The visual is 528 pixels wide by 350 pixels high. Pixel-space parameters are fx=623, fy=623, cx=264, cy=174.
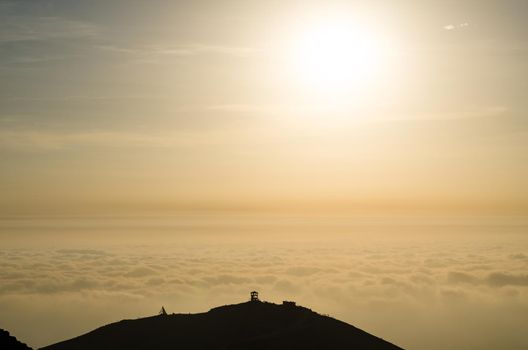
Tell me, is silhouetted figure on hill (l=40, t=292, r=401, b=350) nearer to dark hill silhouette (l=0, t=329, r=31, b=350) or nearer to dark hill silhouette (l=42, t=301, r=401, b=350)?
dark hill silhouette (l=42, t=301, r=401, b=350)

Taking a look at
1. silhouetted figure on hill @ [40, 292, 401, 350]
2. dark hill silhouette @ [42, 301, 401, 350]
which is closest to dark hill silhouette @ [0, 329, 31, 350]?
silhouetted figure on hill @ [40, 292, 401, 350]

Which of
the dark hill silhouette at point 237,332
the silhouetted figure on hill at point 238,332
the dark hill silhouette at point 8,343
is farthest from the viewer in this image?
the dark hill silhouette at point 237,332

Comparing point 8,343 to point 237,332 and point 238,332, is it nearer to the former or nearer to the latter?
point 237,332

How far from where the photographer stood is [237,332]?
117 meters

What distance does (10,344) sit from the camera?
10500 centimetres

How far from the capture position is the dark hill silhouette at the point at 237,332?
369 feet

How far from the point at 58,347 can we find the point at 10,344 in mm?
16496

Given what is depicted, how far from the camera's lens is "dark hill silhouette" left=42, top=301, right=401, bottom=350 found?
11250 centimetres

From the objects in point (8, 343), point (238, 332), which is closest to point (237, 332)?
point (238, 332)

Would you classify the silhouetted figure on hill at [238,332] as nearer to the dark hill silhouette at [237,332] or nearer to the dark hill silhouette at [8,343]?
the dark hill silhouette at [237,332]

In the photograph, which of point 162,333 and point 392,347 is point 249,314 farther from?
point 392,347

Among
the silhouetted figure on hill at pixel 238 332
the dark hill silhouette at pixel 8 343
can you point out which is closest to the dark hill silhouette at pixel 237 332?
the silhouetted figure on hill at pixel 238 332

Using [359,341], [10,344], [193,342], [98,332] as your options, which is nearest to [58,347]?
[98,332]

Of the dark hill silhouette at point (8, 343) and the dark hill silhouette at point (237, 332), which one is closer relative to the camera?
the dark hill silhouette at point (8, 343)
